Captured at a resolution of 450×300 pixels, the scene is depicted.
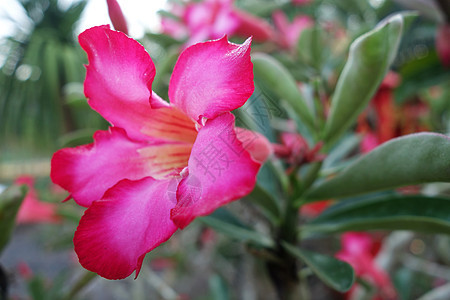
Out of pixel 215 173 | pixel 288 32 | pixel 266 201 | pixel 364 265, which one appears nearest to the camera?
pixel 215 173

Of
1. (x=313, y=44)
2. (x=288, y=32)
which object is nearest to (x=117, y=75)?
(x=313, y=44)

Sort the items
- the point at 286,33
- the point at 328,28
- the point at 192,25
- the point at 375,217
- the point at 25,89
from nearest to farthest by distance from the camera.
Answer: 1. the point at 375,217
2. the point at 192,25
3. the point at 286,33
4. the point at 328,28
5. the point at 25,89

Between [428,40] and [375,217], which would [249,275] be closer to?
[375,217]

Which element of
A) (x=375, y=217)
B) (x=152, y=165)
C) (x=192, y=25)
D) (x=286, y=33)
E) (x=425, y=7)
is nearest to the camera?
(x=152, y=165)

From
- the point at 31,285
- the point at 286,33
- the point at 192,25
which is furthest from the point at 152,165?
the point at 286,33

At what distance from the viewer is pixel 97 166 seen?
1.09 ft

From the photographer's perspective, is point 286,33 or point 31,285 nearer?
point 31,285

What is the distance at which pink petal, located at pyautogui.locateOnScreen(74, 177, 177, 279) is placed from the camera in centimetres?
27

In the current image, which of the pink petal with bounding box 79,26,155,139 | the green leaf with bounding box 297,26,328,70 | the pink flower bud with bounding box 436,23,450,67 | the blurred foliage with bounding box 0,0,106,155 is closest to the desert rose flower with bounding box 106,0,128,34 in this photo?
the pink petal with bounding box 79,26,155,139

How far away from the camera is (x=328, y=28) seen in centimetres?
153

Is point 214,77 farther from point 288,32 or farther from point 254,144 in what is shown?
point 288,32

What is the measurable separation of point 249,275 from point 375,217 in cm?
55

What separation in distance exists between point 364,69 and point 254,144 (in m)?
0.17

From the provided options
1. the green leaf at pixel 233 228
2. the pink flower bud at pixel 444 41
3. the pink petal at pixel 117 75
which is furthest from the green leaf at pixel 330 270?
the pink flower bud at pixel 444 41
